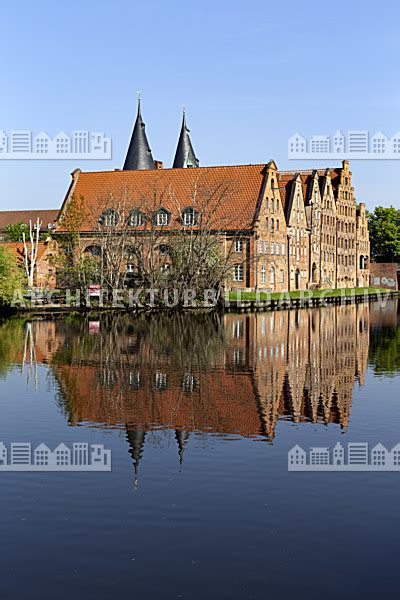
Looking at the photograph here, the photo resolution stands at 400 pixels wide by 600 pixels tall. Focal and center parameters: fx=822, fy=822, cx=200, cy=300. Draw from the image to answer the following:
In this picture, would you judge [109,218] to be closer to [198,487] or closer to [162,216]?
[162,216]

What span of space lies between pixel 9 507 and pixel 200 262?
47491mm

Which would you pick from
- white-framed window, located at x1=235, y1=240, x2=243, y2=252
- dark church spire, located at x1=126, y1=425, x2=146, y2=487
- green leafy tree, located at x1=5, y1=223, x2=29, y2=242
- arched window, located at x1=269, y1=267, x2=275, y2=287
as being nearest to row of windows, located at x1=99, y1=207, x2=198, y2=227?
white-framed window, located at x1=235, y1=240, x2=243, y2=252

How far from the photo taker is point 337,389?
19.4 meters

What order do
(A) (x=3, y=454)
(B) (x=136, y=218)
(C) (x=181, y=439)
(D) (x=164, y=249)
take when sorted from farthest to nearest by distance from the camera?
1. (B) (x=136, y=218)
2. (D) (x=164, y=249)
3. (C) (x=181, y=439)
4. (A) (x=3, y=454)

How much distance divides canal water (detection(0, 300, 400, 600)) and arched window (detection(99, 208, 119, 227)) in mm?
41646

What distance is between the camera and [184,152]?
86750mm

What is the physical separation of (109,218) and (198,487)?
185ft

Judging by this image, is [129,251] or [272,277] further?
[272,277]

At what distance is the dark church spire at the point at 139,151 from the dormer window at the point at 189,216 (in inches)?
579

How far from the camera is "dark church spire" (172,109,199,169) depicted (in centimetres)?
8631

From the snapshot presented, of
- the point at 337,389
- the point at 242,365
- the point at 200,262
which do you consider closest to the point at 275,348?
the point at 242,365

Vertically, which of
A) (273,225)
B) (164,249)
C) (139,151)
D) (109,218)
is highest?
(139,151)

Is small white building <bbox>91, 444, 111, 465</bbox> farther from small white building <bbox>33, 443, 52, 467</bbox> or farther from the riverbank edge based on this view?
the riverbank edge

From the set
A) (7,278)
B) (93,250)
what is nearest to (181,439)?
(7,278)
